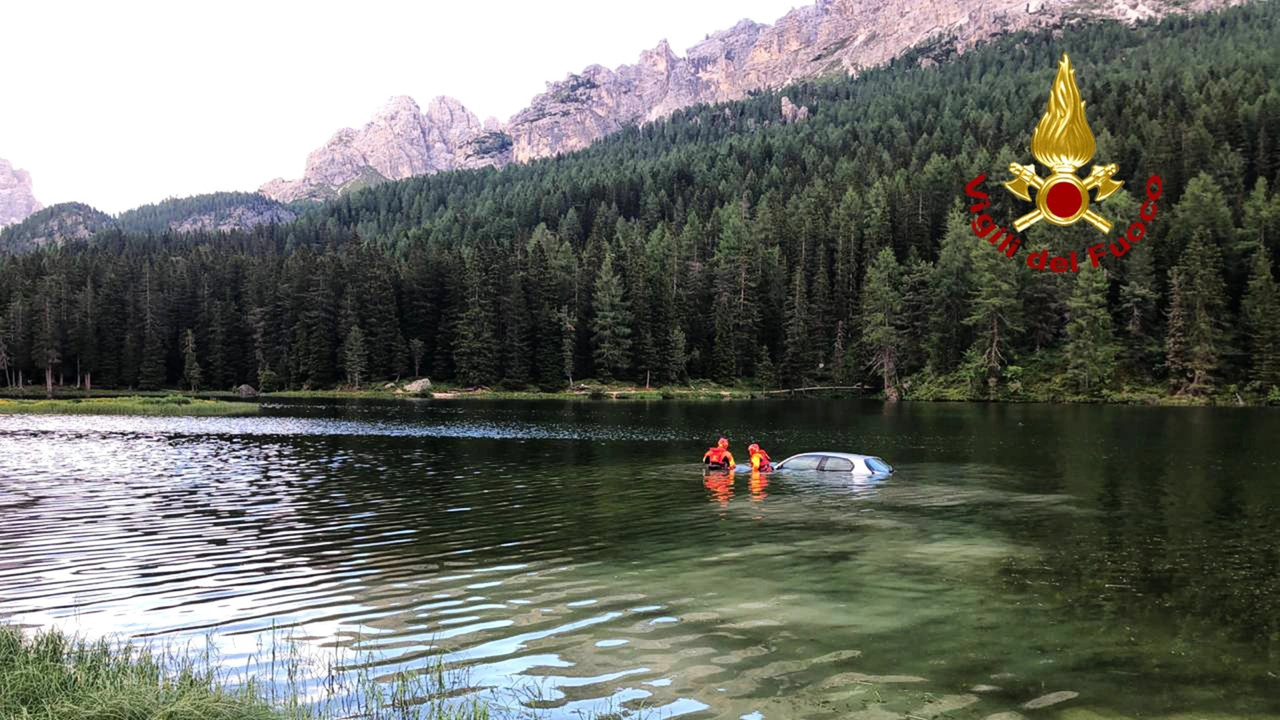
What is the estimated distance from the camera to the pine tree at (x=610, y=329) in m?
144

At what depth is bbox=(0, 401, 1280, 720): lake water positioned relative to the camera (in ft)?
40.4

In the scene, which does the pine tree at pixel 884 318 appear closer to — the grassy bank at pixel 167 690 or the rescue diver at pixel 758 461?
the rescue diver at pixel 758 461

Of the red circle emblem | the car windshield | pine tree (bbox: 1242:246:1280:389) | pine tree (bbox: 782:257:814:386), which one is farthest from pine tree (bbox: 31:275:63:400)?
pine tree (bbox: 1242:246:1280:389)

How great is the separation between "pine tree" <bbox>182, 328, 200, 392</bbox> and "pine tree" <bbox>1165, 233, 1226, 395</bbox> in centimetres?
15887

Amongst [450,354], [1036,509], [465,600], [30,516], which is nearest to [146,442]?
[30,516]

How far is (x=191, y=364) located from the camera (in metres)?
155

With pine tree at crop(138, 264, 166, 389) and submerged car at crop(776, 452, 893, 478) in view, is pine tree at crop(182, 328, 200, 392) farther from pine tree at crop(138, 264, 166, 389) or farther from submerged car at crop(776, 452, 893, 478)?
submerged car at crop(776, 452, 893, 478)

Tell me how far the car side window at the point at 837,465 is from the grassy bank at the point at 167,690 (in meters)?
28.9

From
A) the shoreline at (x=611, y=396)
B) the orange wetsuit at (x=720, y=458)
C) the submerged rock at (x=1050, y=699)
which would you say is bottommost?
the shoreline at (x=611, y=396)

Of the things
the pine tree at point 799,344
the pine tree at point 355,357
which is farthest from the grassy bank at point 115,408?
the pine tree at point 799,344

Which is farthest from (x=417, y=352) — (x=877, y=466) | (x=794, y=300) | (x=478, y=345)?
(x=877, y=466)

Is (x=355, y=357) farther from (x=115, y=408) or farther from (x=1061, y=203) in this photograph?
(x=1061, y=203)

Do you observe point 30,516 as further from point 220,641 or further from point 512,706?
point 512,706

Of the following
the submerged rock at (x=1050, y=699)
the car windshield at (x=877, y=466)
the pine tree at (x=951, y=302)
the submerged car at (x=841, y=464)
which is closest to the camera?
the submerged rock at (x=1050, y=699)
